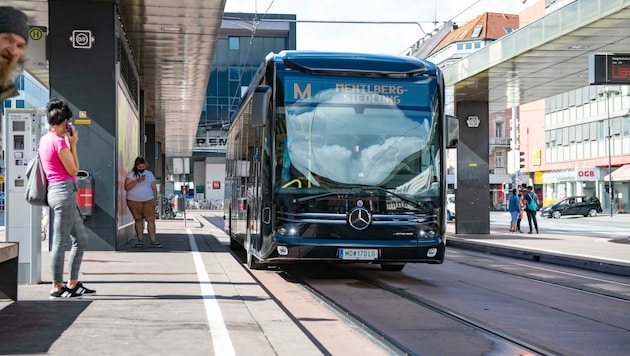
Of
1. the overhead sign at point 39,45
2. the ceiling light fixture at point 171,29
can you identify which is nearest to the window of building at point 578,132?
the ceiling light fixture at point 171,29

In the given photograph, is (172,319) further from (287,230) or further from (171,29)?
(171,29)

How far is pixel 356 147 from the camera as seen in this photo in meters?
11.0

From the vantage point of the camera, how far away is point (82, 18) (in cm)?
1483

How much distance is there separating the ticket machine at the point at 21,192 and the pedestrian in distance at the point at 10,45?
6.39 m

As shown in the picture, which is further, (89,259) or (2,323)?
(89,259)

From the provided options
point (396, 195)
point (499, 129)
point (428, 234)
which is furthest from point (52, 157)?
point (499, 129)

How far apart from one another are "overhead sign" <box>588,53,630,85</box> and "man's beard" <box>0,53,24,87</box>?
54.4 ft

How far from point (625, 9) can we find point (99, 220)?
10665mm

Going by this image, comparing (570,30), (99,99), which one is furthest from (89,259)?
(570,30)

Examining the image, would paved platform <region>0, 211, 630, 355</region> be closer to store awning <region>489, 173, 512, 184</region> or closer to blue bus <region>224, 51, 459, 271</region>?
blue bus <region>224, 51, 459, 271</region>

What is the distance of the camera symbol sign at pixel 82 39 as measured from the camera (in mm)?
14758

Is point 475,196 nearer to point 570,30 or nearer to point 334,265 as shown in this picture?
point 570,30

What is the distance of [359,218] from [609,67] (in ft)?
32.0

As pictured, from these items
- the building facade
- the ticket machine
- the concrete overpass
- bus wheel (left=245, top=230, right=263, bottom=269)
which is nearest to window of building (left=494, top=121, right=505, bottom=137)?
the building facade
